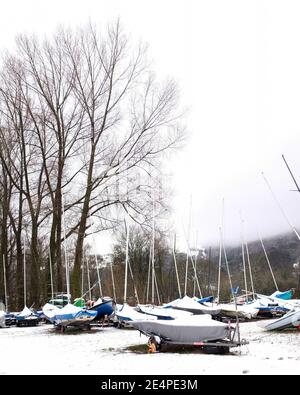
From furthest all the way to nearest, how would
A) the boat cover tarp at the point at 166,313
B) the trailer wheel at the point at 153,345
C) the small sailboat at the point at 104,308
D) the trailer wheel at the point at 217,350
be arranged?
the small sailboat at the point at 104,308 < the boat cover tarp at the point at 166,313 < the trailer wheel at the point at 153,345 < the trailer wheel at the point at 217,350

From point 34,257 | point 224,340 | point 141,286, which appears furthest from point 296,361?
point 141,286

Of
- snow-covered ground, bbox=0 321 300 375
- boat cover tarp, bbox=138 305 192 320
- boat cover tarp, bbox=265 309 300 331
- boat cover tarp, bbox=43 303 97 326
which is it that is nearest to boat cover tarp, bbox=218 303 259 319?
boat cover tarp, bbox=138 305 192 320

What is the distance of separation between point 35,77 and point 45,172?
19.9 feet

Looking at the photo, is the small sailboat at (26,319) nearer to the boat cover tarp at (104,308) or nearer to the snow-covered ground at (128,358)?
the boat cover tarp at (104,308)

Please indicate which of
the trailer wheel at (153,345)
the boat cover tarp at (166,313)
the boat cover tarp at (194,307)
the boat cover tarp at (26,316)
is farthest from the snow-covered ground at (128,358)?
the boat cover tarp at (26,316)

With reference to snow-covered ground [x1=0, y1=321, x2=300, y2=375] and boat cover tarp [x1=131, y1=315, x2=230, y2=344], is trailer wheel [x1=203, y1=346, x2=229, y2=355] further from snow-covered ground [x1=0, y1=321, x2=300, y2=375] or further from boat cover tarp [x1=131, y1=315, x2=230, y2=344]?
boat cover tarp [x1=131, y1=315, x2=230, y2=344]

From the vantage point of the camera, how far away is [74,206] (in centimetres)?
3064

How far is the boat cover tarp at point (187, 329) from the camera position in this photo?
11992 mm

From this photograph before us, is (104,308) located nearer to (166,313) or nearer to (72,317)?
(72,317)

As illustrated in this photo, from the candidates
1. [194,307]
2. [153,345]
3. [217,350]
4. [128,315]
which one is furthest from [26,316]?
[217,350]

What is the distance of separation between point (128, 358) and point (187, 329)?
6.55ft

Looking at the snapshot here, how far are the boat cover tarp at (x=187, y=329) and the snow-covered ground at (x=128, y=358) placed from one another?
57 cm

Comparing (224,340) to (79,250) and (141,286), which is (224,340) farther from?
(141,286)
